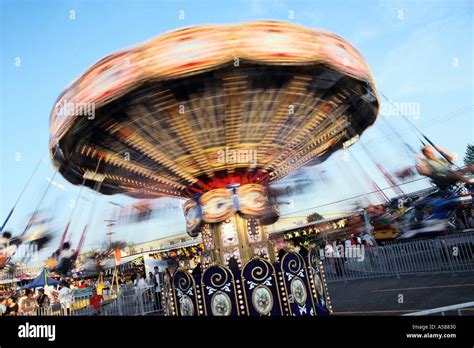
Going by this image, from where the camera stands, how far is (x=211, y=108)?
512cm

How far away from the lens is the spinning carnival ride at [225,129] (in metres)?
4.07

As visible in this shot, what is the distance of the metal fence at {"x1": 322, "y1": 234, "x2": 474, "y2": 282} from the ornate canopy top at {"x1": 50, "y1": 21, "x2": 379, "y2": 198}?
8.65 feet

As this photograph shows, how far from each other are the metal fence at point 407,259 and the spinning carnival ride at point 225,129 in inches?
Answer: 104

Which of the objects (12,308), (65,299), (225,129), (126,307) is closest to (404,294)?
(225,129)

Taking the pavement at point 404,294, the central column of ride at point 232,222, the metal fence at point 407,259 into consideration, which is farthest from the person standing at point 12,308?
the metal fence at point 407,259

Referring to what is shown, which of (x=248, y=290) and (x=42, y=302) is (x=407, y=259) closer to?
(x=248, y=290)

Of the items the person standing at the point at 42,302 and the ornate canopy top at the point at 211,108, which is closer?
the ornate canopy top at the point at 211,108

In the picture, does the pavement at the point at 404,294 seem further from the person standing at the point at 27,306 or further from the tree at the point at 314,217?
the tree at the point at 314,217

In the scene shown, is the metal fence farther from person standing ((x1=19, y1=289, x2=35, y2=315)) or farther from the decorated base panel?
person standing ((x1=19, y1=289, x2=35, y2=315))

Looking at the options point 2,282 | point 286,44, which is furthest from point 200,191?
point 2,282

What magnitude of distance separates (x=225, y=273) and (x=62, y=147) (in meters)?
2.71

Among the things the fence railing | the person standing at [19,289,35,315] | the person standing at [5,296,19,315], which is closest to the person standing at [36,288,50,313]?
the fence railing

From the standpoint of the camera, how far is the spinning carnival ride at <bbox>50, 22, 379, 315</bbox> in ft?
13.4

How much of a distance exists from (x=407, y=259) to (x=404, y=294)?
1989mm
